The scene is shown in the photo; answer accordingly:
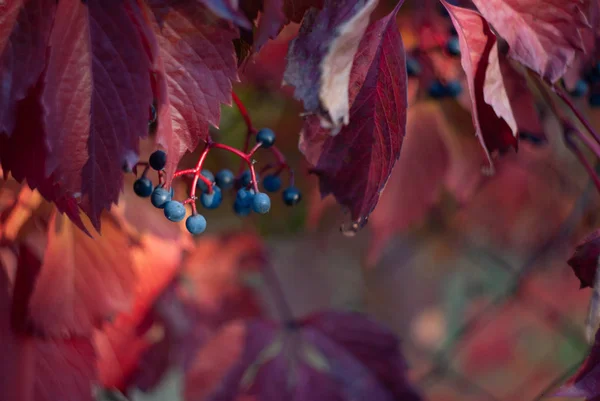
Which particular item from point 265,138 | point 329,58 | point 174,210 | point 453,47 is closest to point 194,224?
point 174,210

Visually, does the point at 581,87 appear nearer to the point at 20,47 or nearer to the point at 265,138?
the point at 265,138

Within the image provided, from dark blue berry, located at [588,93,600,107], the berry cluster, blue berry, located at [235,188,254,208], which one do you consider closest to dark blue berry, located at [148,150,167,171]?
the berry cluster

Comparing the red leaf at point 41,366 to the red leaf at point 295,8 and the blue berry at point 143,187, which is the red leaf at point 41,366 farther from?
the red leaf at point 295,8

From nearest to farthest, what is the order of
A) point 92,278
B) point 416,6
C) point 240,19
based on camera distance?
point 240,19 → point 92,278 → point 416,6

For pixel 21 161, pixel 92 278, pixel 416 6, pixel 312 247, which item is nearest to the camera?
pixel 21 161

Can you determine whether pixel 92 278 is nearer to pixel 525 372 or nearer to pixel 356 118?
pixel 356 118

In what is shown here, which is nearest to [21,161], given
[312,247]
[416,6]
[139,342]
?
[139,342]
